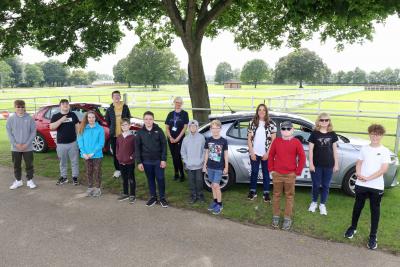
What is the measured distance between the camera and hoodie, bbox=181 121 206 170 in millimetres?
5754

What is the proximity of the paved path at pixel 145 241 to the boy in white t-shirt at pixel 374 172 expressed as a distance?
0.46m

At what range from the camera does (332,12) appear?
7.39 metres

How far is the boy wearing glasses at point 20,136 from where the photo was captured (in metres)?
6.76

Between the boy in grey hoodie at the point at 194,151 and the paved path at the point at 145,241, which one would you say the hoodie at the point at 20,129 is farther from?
the boy in grey hoodie at the point at 194,151

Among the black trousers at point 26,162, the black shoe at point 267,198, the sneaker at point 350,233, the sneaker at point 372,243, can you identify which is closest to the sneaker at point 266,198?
the black shoe at point 267,198

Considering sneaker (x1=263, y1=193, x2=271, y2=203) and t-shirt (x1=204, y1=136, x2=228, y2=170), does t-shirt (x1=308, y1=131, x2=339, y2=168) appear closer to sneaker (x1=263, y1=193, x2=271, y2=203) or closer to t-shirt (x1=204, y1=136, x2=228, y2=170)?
sneaker (x1=263, y1=193, x2=271, y2=203)

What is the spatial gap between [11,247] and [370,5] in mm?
7518

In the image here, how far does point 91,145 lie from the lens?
641 centimetres

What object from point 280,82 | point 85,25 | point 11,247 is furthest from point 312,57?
point 11,247

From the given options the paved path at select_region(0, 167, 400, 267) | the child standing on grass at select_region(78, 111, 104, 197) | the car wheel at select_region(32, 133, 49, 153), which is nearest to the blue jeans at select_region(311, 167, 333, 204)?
the paved path at select_region(0, 167, 400, 267)

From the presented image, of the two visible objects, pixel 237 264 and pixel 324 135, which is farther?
pixel 324 135

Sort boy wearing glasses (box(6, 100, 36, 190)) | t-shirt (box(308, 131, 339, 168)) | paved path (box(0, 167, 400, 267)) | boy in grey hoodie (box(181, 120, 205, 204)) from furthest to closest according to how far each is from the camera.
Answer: boy wearing glasses (box(6, 100, 36, 190)), boy in grey hoodie (box(181, 120, 205, 204)), t-shirt (box(308, 131, 339, 168)), paved path (box(0, 167, 400, 267))

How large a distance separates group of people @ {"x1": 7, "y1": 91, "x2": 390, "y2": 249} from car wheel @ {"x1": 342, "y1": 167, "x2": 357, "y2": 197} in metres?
0.49

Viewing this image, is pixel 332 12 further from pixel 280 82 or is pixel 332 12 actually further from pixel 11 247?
pixel 280 82
